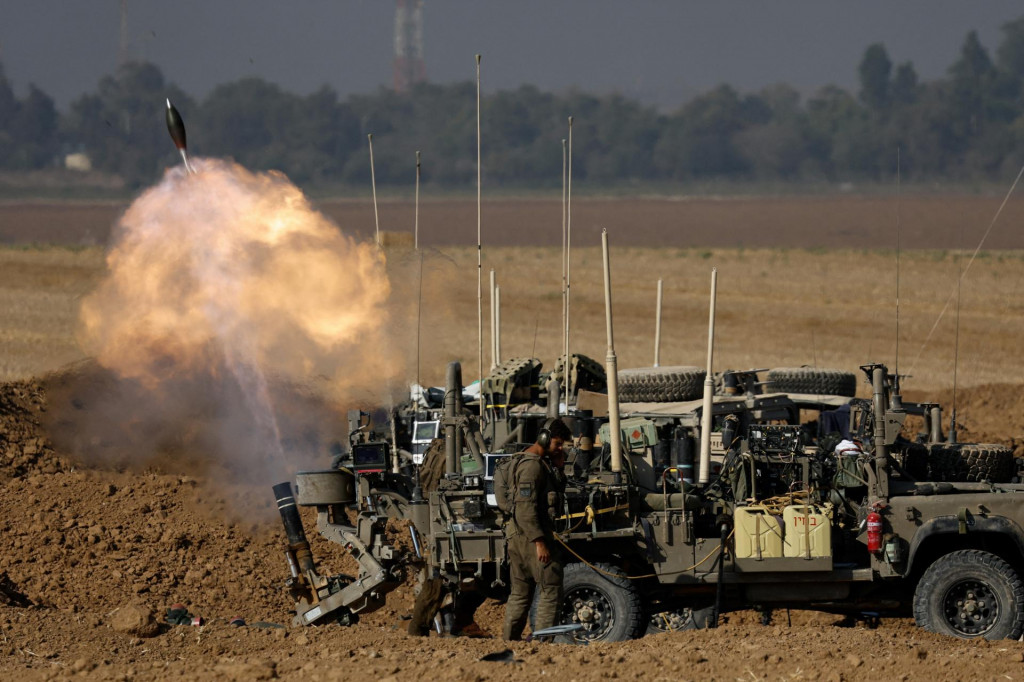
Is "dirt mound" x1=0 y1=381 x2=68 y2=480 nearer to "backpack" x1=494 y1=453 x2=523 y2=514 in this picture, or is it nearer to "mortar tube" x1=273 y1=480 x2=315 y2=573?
"mortar tube" x1=273 y1=480 x2=315 y2=573

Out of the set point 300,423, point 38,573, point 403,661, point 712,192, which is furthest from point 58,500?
point 712,192

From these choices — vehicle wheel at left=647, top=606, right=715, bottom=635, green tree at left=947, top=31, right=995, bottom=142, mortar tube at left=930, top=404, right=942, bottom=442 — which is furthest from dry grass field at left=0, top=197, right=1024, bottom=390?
green tree at left=947, top=31, right=995, bottom=142

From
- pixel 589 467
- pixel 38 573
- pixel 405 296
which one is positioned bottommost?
pixel 38 573

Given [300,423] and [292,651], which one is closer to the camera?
[292,651]

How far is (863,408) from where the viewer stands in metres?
15.5

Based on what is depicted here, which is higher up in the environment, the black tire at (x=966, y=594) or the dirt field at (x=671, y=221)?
the dirt field at (x=671, y=221)

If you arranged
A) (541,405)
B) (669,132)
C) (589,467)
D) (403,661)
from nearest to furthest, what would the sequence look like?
1. (403,661)
2. (589,467)
3. (541,405)
4. (669,132)

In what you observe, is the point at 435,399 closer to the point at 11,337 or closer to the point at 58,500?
the point at 58,500

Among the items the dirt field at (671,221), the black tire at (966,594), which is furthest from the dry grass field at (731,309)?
the black tire at (966,594)

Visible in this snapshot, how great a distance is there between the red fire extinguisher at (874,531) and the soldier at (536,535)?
266 centimetres

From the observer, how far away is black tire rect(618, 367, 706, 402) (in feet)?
67.5

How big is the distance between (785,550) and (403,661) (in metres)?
3.95

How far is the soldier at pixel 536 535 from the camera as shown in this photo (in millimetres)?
12430

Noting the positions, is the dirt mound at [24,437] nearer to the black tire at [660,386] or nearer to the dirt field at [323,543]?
the dirt field at [323,543]
